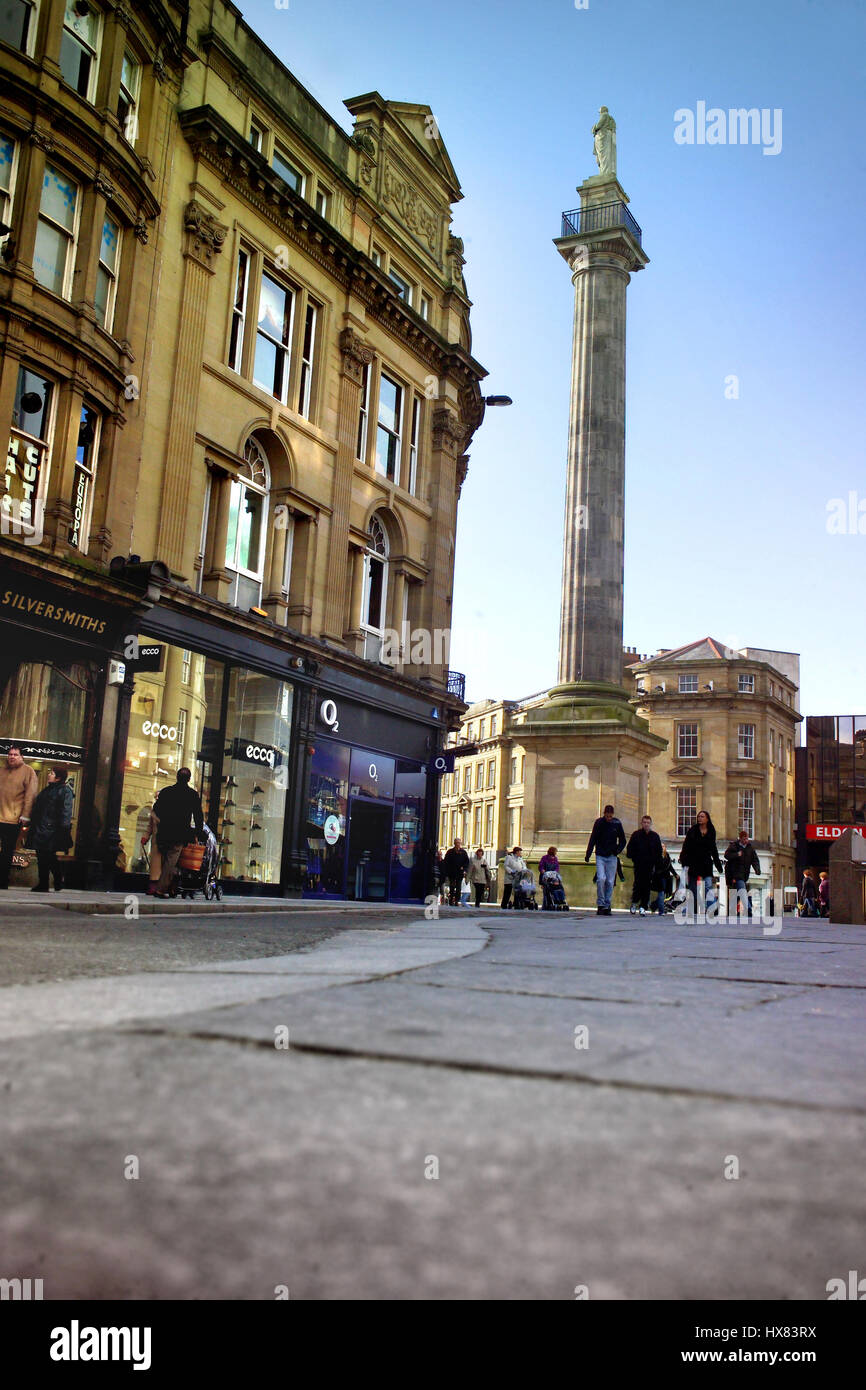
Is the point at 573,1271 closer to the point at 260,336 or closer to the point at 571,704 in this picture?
the point at 260,336

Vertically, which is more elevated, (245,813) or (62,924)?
(245,813)

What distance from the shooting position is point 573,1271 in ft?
3.15

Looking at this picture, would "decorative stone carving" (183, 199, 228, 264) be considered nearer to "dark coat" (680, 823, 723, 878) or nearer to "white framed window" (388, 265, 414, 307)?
"white framed window" (388, 265, 414, 307)

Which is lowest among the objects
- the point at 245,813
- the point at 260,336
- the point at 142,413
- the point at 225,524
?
the point at 245,813

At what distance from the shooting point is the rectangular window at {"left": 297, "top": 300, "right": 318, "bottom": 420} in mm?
20031

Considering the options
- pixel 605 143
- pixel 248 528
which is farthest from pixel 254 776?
pixel 605 143

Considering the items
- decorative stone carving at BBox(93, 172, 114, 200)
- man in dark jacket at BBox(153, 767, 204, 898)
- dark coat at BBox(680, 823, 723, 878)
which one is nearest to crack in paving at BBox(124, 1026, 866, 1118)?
man in dark jacket at BBox(153, 767, 204, 898)

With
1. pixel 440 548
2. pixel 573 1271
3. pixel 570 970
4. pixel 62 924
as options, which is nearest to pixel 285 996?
pixel 573 1271

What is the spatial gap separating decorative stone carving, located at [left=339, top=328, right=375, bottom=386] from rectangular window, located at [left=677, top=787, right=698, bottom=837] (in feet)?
152

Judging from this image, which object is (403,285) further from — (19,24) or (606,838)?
(606,838)

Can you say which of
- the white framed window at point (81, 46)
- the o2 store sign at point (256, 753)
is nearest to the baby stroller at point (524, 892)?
the o2 store sign at point (256, 753)

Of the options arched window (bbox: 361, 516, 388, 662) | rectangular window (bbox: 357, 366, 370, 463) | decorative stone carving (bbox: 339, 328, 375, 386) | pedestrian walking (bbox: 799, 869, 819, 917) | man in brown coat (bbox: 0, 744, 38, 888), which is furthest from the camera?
pedestrian walking (bbox: 799, 869, 819, 917)

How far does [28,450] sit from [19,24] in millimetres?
5511

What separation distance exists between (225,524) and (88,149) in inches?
228
